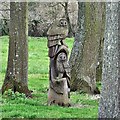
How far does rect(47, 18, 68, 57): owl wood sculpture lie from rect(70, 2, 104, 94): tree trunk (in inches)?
101

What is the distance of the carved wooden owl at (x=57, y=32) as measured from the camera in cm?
1099

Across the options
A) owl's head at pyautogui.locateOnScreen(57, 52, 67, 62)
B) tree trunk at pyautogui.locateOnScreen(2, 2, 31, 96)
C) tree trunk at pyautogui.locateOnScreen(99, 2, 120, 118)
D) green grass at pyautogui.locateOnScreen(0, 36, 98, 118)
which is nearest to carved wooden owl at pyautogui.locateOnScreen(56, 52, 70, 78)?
owl's head at pyautogui.locateOnScreen(57, 52, 67, 62)

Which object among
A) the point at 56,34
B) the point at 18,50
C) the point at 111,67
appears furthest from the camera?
the point at 18,50

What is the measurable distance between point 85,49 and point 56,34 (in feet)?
9.19

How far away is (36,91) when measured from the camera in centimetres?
1371

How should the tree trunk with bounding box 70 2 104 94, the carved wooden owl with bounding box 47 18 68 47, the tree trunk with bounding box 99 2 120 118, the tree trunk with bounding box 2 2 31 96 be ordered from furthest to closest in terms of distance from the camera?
the tree trunk with bounding box 70 2 104 94 < the tree trunk with bounding box 2 2 31 96 < the carved wooden owl with bounding box 47 18 68 47 < the tree trunk with bounding box 99 2 120 118

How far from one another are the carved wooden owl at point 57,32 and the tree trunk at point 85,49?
2604 mm

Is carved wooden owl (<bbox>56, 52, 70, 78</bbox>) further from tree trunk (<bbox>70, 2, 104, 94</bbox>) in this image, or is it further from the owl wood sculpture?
tree trunk (<bbox>70, 2, 104, 94</bbox>)

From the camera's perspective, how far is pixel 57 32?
11.0 metres

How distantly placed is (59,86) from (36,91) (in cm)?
279

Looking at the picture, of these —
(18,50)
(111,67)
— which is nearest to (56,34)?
(18,50)

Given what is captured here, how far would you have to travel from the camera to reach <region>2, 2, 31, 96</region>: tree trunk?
12.0 m

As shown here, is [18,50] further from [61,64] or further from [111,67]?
[111,67]

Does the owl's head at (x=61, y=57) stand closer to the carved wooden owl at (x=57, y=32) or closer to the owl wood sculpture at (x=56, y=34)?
the owl wood sculpture at (x=56, y=34)
